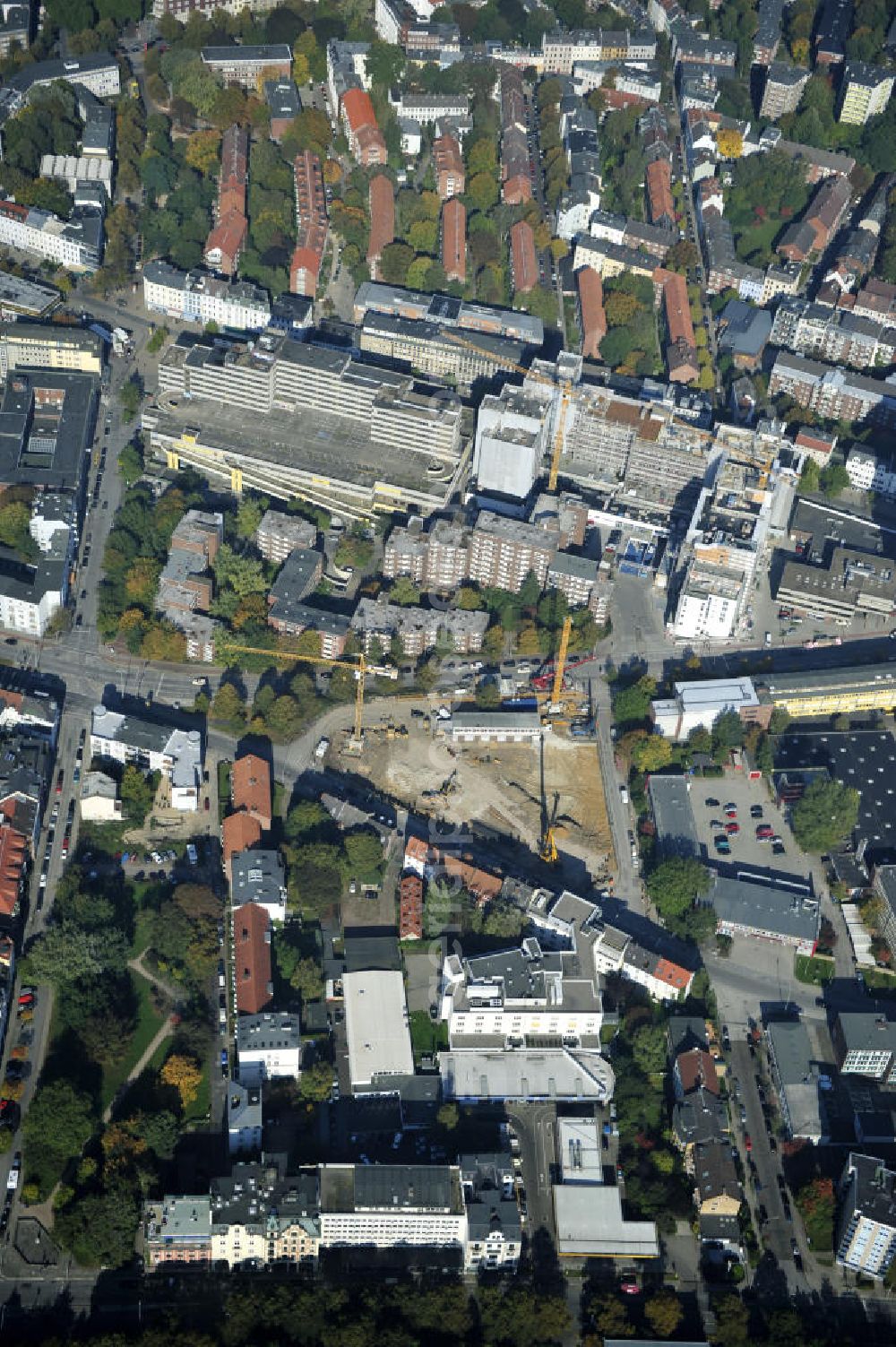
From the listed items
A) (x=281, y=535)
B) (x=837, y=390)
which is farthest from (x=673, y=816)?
(x=837, y=390)

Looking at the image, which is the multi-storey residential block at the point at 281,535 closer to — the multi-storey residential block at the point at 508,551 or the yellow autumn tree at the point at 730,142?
the multi-storey residential block at the point at 508,551

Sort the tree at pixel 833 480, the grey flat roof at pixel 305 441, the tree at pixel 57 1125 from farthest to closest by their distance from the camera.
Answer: the tree at pixel 833 480, the grey flat roof at pixel 305 441, the tree at pixel 57 1125

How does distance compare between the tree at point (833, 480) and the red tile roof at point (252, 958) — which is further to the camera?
the tree at point (833, 480)

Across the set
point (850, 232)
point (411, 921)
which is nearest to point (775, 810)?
point (411, 921)

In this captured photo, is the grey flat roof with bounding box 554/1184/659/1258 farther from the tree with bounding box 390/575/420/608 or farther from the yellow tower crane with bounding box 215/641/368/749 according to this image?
the tree with bounding box 390/575/420/608

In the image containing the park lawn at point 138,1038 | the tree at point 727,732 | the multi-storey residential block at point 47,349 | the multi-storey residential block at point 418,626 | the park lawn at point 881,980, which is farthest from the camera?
the multi-storey residential block at point 47,349

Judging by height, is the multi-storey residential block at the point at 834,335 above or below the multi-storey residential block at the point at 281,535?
above

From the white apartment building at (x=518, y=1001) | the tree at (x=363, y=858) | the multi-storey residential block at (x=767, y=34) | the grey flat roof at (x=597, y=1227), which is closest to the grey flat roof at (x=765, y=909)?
the white apartment building at (x=518, y=1001)

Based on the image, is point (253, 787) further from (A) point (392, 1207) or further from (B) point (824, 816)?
(B) point (824, 816)

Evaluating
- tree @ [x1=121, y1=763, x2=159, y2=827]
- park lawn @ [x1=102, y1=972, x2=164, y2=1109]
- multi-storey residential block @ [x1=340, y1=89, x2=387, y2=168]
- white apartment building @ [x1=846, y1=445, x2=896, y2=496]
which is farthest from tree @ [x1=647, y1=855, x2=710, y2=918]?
multi-storey residential block @ [x1=340, y1=89, x2=387, y2=168]
